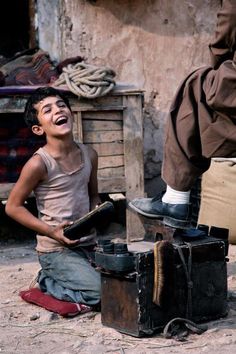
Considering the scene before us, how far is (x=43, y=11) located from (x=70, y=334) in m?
3.89

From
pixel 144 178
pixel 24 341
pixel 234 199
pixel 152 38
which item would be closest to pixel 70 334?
pixel 24 341

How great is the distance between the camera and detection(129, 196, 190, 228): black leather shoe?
164 inches

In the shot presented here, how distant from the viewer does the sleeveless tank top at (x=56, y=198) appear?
16.4 ft

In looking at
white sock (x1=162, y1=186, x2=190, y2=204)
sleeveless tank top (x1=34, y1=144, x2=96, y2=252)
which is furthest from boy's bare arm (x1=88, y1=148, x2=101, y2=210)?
white sock (x1=162, y1=186, x2=190, y2=204)

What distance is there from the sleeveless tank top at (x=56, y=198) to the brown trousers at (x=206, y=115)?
1137 mm

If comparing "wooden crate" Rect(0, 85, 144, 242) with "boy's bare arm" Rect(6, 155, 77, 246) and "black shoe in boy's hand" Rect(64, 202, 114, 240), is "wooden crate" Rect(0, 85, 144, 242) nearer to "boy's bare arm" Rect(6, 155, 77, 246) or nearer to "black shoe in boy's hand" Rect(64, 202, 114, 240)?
"boy's bare arm" Rect(6, 155, 77, 246)

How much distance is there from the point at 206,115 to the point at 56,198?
4.94ft

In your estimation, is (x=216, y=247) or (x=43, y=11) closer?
(x=216, y=247)

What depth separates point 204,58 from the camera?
24.6ft

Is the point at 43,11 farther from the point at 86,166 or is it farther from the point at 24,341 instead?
the point at 24,341

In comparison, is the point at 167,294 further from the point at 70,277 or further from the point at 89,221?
the point at 70,277

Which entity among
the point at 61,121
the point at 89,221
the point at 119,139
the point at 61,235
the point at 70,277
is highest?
the point at 61,121

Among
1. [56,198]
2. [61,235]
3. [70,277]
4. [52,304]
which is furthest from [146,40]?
[52,304]

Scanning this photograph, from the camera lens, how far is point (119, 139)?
6.69 meters
